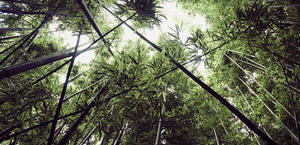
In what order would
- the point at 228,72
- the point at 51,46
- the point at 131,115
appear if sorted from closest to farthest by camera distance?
the point at 131,115
the point at 228,72
the point at 51,46

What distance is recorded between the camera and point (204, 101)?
2326mm

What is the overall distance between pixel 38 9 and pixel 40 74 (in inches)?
39.9

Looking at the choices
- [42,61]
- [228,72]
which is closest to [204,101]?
[228,72]

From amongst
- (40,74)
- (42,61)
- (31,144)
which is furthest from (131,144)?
(42,61)

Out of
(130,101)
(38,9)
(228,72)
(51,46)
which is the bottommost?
(130,101)

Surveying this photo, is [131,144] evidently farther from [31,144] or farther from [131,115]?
[31,144]

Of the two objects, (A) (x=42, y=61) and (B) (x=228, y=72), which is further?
(B) (x=228, y=72)

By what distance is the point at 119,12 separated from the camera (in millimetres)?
1835

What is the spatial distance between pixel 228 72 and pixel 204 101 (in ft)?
3.44

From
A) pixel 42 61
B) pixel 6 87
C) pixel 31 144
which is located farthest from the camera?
pixel 31 144

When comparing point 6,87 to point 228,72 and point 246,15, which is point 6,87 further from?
point 228,72

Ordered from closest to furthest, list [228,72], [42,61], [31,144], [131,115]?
[42,61]
[31,144]
[131,115]
[228,72]

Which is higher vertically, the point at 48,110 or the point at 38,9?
the point at 38,9

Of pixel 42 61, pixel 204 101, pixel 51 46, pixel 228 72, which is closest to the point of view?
pixel 42 61
